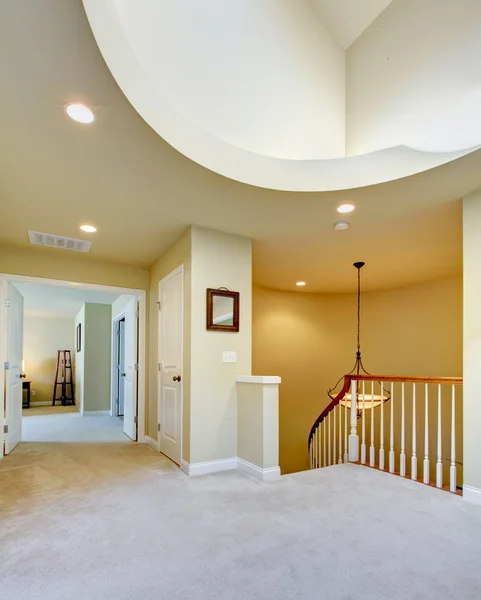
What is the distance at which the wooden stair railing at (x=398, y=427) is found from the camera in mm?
3365

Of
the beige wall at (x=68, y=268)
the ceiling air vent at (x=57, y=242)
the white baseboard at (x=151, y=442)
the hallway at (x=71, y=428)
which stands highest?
the ceiling air vent at (x=57, y=242)

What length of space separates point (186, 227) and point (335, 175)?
1.55 meters

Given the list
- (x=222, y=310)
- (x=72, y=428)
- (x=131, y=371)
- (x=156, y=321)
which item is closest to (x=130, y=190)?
(x=222, y=310)

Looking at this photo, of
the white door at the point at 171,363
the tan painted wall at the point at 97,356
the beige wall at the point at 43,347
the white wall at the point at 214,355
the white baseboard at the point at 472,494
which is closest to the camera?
the white baseboard at the point at 472,494

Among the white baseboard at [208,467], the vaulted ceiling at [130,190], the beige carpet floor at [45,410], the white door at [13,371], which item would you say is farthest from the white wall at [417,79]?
the beige carpet floor at [45,410]

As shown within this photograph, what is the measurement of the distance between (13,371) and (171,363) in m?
2.17

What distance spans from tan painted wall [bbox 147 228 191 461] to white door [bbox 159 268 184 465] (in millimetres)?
133

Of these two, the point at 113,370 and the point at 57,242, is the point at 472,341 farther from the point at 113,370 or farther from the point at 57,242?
the point at 113,370

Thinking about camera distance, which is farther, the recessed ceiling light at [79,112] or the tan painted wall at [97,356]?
the tan painted wall at [97,356]

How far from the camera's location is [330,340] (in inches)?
A: 292

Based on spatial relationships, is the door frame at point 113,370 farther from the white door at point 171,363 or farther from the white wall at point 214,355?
the white wall at point 214,355

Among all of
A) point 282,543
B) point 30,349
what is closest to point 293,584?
point 282,543

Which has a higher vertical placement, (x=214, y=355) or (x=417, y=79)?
(x=417, y=79)

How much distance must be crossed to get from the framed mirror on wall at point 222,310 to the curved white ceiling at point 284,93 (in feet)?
4.24
